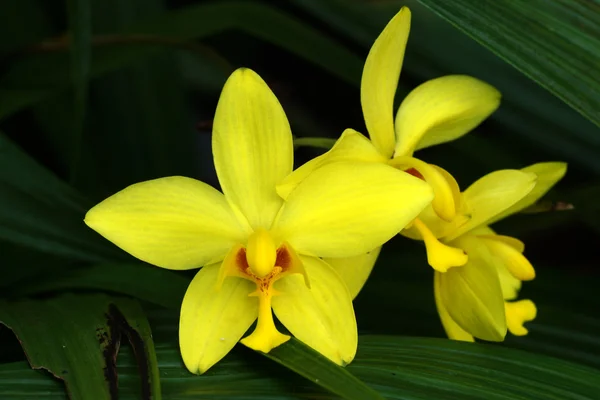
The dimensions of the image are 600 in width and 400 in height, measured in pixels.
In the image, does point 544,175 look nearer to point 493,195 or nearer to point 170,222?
point 493,195

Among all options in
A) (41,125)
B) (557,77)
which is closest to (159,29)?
(41,125)

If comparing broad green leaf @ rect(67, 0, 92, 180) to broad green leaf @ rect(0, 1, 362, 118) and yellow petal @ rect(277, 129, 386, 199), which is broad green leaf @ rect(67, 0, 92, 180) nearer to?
broad green leaf @ rect(0, 1, 362, 118)

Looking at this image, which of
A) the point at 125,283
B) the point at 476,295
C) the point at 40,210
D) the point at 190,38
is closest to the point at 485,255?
the point at 476,295

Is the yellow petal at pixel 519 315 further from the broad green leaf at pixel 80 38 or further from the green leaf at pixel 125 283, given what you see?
the broad green leaf at pixel 80 38

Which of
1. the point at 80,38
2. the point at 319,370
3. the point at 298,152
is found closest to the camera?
the point at 319,370

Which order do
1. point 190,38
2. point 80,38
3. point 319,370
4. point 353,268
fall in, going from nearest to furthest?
1. point 319,370
2. point 353,268
3. point 80,38
4. point 190,38

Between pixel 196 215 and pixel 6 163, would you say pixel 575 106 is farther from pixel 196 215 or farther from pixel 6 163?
pixel 6 163

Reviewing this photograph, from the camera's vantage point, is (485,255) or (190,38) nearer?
(485,255)
